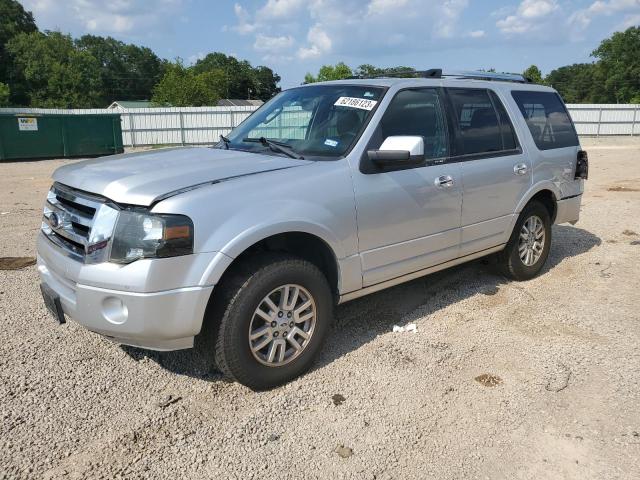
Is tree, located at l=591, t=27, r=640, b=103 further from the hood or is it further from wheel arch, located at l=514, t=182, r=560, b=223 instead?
the hood

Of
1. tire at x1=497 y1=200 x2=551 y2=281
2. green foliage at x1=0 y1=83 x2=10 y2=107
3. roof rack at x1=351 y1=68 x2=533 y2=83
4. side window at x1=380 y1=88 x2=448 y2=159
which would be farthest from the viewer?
green foliage at x1=0 y1=83 x2=10 y2=107

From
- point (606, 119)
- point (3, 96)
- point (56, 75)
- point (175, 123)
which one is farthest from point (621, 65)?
point (3, 96)

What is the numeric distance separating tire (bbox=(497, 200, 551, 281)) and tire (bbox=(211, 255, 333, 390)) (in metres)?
2.40

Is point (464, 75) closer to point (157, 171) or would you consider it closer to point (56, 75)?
point (157, 171)

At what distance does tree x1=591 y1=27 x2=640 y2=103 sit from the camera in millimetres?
70062

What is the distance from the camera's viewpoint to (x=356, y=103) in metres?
3.91

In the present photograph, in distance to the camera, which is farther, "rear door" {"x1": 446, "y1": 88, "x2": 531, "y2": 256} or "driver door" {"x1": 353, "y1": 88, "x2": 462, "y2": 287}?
"rear door" {"x1": 446, "y1": 88, "x2": 531, "y2": 256}

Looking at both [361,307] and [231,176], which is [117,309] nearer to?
[231,176]

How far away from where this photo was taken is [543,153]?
513 cm

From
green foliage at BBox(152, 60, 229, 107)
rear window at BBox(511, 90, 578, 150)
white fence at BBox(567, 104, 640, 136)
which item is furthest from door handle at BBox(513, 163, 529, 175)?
green foliage at BBox(152, 60, 229, 107)

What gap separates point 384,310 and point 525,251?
67.0 inches

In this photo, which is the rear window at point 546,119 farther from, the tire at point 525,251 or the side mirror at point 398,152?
the side mirror at point 398,152

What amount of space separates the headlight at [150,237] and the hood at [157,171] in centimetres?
10

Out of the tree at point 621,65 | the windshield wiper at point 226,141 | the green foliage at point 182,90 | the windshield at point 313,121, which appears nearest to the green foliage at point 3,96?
the green foliage at point 182,90
